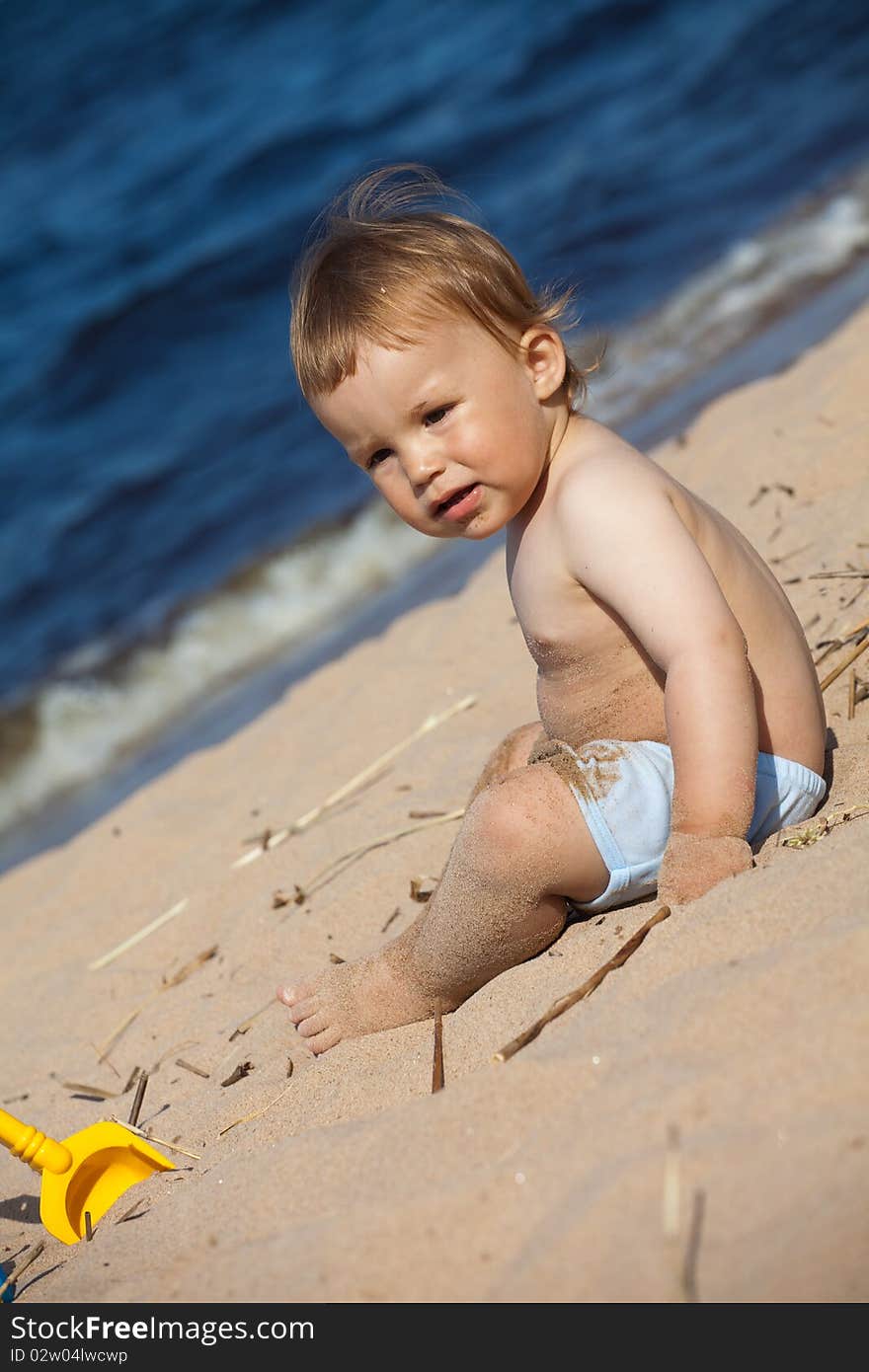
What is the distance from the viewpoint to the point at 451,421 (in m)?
2.62

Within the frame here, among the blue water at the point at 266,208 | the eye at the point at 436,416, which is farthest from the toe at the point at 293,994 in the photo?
the blue water at the point at 266,208

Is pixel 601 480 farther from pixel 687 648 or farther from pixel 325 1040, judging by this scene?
pixel 325 1040

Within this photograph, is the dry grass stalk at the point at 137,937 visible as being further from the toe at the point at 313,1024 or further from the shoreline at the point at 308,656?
the shoreline at the point at 308,656

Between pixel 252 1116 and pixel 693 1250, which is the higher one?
pixel 693 1250

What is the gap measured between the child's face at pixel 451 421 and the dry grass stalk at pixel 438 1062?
36.3 inches

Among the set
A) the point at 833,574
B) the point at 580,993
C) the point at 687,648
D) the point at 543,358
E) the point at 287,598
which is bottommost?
the point at 287,598

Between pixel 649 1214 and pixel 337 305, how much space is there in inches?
67.5

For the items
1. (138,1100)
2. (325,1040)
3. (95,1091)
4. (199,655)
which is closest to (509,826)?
(325,1040)

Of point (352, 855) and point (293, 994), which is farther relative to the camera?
point (352, 855)

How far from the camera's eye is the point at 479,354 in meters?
2.64

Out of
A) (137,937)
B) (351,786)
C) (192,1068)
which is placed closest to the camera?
(192,1068)

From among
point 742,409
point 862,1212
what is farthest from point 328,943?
point 742,409

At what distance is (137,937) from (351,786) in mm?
677

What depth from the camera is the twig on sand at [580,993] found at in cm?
205
